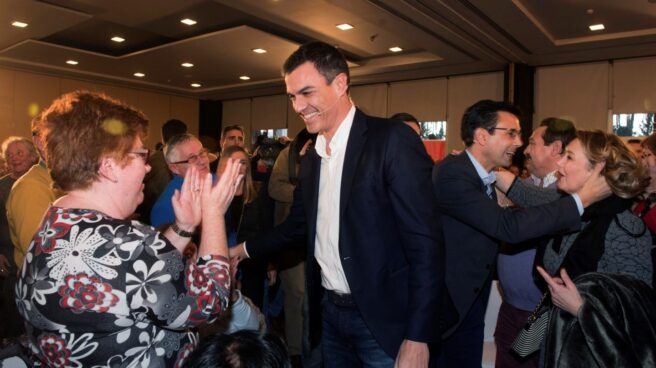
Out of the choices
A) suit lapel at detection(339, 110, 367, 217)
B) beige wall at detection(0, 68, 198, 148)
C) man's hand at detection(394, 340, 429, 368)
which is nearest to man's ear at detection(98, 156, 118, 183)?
suit lapel at detection(339, 110, 367, 217)

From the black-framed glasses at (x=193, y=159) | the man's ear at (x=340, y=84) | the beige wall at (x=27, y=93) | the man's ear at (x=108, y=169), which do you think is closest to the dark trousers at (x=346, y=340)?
the man's ear at (x=340, y=84)

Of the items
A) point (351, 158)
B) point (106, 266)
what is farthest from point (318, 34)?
point (106, 266)

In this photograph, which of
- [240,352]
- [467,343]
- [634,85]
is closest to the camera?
[240,352]

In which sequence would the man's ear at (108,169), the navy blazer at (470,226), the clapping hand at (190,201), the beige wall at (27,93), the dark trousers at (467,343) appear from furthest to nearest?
the beige wall at (27,93) < the dark trousers at (467,343) < the navy blazer at (470,226) < the clapping hand at (190,201) < the man's ear at (108,169)

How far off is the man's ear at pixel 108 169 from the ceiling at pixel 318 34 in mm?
4767

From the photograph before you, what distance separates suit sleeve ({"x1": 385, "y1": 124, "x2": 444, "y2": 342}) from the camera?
1.51m

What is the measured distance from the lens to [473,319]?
238 cm

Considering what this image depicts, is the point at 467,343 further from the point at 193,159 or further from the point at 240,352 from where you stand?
the point at 193,159

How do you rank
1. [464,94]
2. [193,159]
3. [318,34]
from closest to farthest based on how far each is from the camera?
1. [193,159]
2. [318,34]
3. [464,94]

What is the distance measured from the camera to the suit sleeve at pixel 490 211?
181cm

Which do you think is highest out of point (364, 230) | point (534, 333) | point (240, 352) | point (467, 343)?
point (364, 230)

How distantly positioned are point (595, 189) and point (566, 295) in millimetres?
410

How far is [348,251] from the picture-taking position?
5.32 feet

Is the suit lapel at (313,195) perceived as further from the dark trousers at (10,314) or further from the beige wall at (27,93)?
the beige wall at (27,93)
